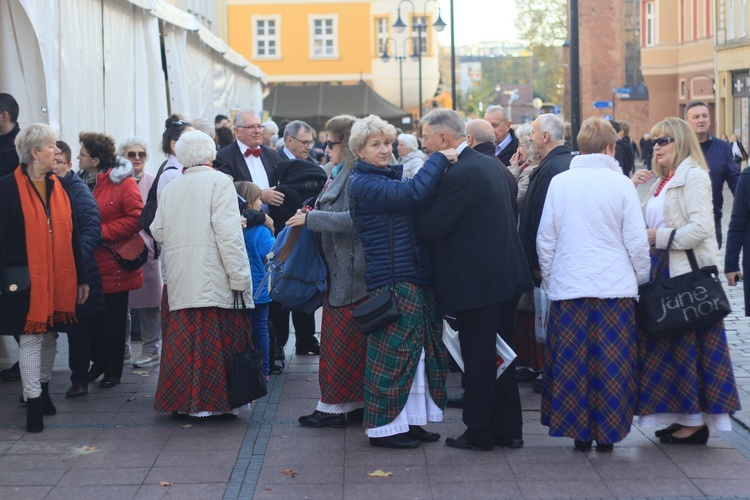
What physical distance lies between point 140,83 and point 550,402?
6.49m

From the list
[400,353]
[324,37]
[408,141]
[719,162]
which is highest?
[324,37]

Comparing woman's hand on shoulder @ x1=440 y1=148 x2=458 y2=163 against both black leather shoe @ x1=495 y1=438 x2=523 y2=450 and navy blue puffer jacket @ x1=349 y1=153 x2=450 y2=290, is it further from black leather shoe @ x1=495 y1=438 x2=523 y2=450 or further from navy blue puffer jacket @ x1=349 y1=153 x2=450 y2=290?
black leather shoe @ x1=495 y1=438 x2=523 y2=450

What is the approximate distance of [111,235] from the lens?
8773 millimetres

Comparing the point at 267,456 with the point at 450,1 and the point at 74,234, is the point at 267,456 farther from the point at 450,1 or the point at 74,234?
the point at 450,1

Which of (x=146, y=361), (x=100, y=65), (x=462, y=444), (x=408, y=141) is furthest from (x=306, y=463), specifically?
(x=408, y=141)

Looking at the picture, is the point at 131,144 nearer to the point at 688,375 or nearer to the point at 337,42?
the point at 688,375

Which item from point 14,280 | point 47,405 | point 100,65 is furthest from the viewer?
point 100,65

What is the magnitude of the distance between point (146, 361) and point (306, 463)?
133 inches

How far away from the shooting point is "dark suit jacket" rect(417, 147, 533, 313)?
6.46 metres

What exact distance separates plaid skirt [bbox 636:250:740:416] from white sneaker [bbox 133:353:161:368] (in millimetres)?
4477

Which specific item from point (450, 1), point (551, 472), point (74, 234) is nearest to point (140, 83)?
point (74, 234)

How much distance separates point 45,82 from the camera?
29.4 ft

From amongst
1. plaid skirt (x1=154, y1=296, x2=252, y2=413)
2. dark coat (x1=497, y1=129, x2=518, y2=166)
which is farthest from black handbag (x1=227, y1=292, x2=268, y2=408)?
dark coat (x1=497, y1=129, x2=518, y2=166)

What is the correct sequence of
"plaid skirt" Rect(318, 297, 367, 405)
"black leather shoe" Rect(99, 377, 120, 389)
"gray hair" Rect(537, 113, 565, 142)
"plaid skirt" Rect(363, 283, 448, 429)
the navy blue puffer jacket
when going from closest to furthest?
the navy blue puffer jacket, "plaid skirt" Rect(363, 283, 448, 429), "plaid skirt" Rect(318, 297, 367, 405), "gray hair" Rect(537, 113, 565, 142), "black leather shoe" Rect(99, 377, 120, 389)
